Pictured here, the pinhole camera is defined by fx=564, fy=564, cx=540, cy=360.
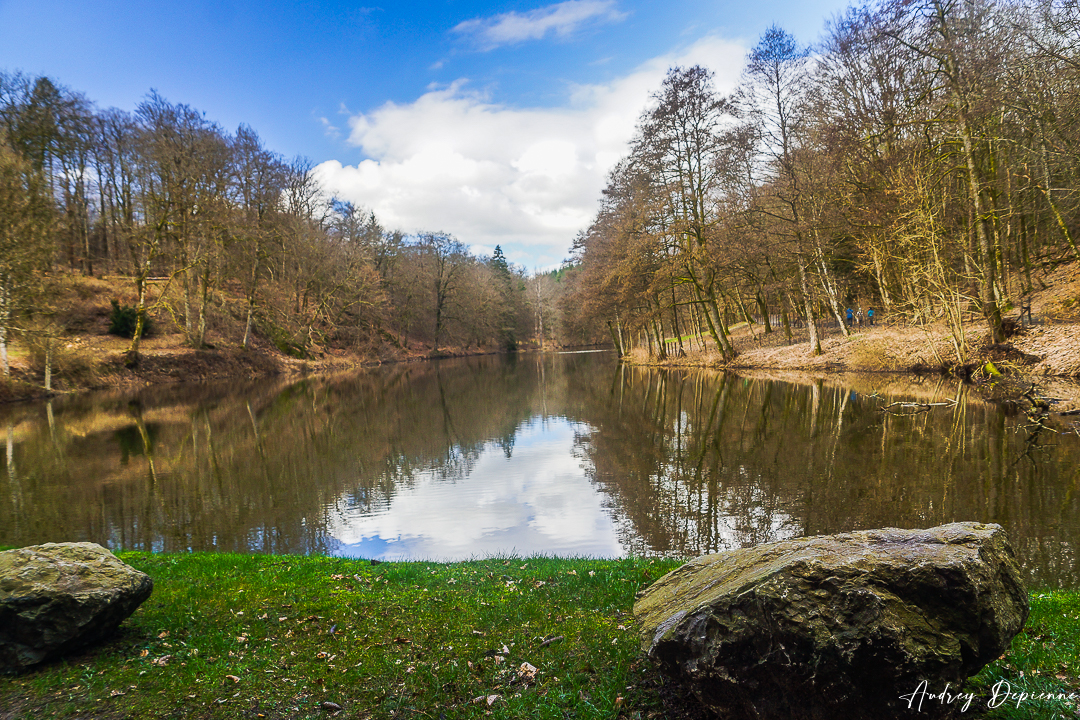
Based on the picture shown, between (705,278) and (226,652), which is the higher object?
(705,278)

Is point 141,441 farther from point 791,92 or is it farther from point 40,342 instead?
point 791,92

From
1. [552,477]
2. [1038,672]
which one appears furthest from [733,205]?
[1038,672]

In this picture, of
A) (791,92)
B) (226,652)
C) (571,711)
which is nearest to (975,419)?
(571,711)

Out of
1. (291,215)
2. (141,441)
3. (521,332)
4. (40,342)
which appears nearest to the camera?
(141,441)

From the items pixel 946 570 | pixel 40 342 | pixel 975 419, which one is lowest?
pixel 975 419

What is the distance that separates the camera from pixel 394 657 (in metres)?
4.65

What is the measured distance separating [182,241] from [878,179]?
37.4 m

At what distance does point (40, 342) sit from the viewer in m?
26.7

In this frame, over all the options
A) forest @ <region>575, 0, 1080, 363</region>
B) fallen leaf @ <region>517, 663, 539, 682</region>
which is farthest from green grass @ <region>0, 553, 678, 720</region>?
forest @ <region>575, 0, 1080, 363</region>

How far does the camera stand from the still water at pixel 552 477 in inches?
346

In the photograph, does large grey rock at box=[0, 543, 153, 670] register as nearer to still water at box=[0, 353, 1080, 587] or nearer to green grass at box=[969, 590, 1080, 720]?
still water at box=[0, 353, 1080, 587]

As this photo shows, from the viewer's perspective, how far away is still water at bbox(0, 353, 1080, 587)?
8.78 m

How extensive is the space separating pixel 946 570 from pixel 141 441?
20.0 m

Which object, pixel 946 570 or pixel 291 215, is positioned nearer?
pixel 946 570
